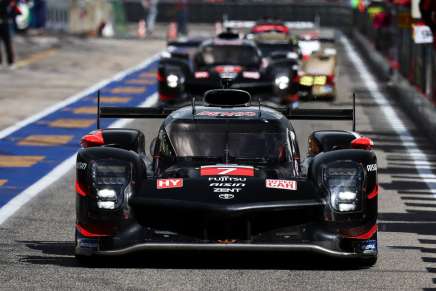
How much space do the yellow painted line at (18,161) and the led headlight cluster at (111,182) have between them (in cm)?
832

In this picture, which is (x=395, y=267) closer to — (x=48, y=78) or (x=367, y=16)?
(x=48, y=78)

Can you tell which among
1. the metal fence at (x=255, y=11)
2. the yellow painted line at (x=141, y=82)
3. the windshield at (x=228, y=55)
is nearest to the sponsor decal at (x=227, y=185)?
the windshield at (x=228, y=55)

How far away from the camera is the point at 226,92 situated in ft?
49.0

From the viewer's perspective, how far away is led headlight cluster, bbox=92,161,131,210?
41.6 feet

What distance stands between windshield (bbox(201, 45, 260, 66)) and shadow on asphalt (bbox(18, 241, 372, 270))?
16.4 metres

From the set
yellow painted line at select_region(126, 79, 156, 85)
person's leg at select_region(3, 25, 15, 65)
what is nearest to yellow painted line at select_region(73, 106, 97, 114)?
yellow painted line at select_region(126, 79, 156, 85)

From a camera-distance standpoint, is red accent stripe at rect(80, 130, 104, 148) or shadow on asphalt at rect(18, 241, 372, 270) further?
red accent stripe at rect(80, 130, 104, 148)

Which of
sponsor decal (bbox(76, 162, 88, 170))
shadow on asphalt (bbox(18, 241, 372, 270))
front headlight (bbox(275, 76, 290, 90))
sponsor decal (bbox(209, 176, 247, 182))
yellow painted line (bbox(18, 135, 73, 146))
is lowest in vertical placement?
yellow painted line (bbox(18, 135, 73, 146))

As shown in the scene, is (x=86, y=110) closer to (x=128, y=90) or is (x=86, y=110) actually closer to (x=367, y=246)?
(x=128, y=90)

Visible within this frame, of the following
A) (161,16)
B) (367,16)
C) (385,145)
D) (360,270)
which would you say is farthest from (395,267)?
(161,16)

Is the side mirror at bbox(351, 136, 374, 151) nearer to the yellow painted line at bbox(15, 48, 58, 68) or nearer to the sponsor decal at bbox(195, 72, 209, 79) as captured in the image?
the sponsor decal at bbox(195, 72, 209, 79)

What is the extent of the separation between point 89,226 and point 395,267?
240 centimetres

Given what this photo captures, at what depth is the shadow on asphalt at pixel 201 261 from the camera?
12.8 m

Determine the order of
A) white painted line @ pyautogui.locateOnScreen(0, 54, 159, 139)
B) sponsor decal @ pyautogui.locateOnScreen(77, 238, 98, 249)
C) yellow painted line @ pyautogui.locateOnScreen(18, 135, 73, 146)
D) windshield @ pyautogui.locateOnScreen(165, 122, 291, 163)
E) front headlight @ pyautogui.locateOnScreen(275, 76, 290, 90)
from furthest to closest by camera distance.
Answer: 1. front headlight @ pyautogui.locateOnScreen(275, 76, 290, 90)
2. white painted line @ pyautogui.locateOnScreen(0, 54, 159, 139)
3. yellow painted line @ pyautogui.locateOnScreen(18, 135, 73, 146)
4. windshield @ pyautogui.locateOnScreen(165, 122, 291, 163)
5. sponsor decal @ pyautogui.locateOnScreen(77, 238, 98, 249)
